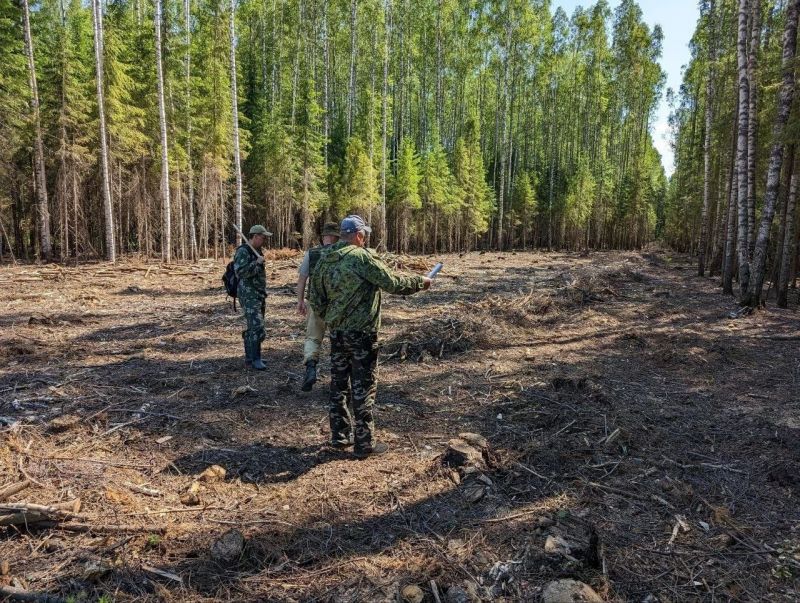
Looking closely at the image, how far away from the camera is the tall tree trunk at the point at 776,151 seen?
447 inches

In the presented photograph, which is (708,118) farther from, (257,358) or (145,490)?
(145,490)

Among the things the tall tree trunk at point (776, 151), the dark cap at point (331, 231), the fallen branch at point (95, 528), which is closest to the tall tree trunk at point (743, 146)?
the tall tree trunk at point (776, 151)

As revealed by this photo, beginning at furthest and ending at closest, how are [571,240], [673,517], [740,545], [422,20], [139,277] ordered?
[571,240] < [422,20] < [139,277] < [673,517] < [740,545]

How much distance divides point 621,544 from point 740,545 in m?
0.80

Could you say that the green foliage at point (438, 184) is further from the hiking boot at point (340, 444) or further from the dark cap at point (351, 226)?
the hiking boot at point (340, 444)

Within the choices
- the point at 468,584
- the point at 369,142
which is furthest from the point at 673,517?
the point at 369,142

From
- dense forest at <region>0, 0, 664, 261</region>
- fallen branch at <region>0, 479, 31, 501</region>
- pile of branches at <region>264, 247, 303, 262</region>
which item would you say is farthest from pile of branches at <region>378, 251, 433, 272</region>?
fallen branch at <region>0, 479, 31, 501</region>

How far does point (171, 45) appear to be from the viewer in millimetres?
23703

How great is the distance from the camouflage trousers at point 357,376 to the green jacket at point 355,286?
4.1 inches

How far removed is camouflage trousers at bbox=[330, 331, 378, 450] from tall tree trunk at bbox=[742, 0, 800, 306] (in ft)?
38.2

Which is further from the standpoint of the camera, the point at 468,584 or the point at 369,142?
the point at 369,142

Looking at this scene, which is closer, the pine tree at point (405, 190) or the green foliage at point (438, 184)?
the pine tree at point (405, 190)

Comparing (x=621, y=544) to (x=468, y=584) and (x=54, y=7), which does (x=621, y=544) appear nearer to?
(x=468, y=584)

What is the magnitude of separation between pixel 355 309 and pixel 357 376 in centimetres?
62
